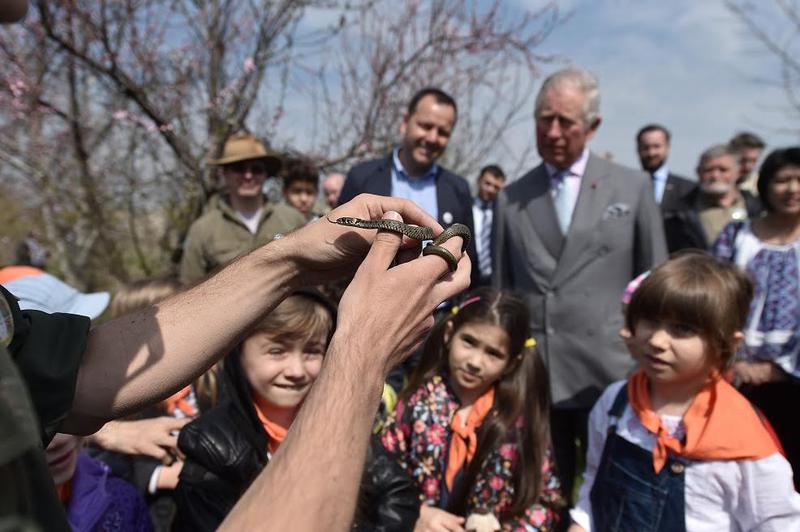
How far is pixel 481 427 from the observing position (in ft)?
8.62

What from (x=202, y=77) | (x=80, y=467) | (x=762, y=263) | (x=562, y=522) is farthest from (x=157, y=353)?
(x=202, y=77)

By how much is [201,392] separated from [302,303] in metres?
0.78

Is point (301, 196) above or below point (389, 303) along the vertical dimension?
below

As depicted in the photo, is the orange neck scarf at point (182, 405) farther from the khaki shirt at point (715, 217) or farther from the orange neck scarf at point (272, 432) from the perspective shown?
the khaki shirt at point (715, 217)

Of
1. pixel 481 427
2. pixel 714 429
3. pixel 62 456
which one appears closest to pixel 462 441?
pixel 481 427

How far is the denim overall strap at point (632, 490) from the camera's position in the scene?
2.12m

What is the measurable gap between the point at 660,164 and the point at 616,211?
2.94 m

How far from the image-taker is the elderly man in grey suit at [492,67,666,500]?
3100mm

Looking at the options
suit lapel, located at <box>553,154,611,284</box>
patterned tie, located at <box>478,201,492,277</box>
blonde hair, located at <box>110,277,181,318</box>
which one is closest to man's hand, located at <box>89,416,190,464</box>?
blonde hair, located at <box>110,277,181,318</box>

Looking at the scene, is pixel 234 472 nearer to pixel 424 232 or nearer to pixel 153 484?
pixel 153 484

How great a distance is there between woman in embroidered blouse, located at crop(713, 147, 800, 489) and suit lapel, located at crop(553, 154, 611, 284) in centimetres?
80

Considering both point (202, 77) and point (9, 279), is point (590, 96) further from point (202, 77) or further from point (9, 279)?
point (202, 77)

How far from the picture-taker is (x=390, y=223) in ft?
4.29

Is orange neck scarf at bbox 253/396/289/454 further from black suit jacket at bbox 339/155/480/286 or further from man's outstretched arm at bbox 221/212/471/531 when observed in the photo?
black suit jacket at bbox 339/155/480/286
